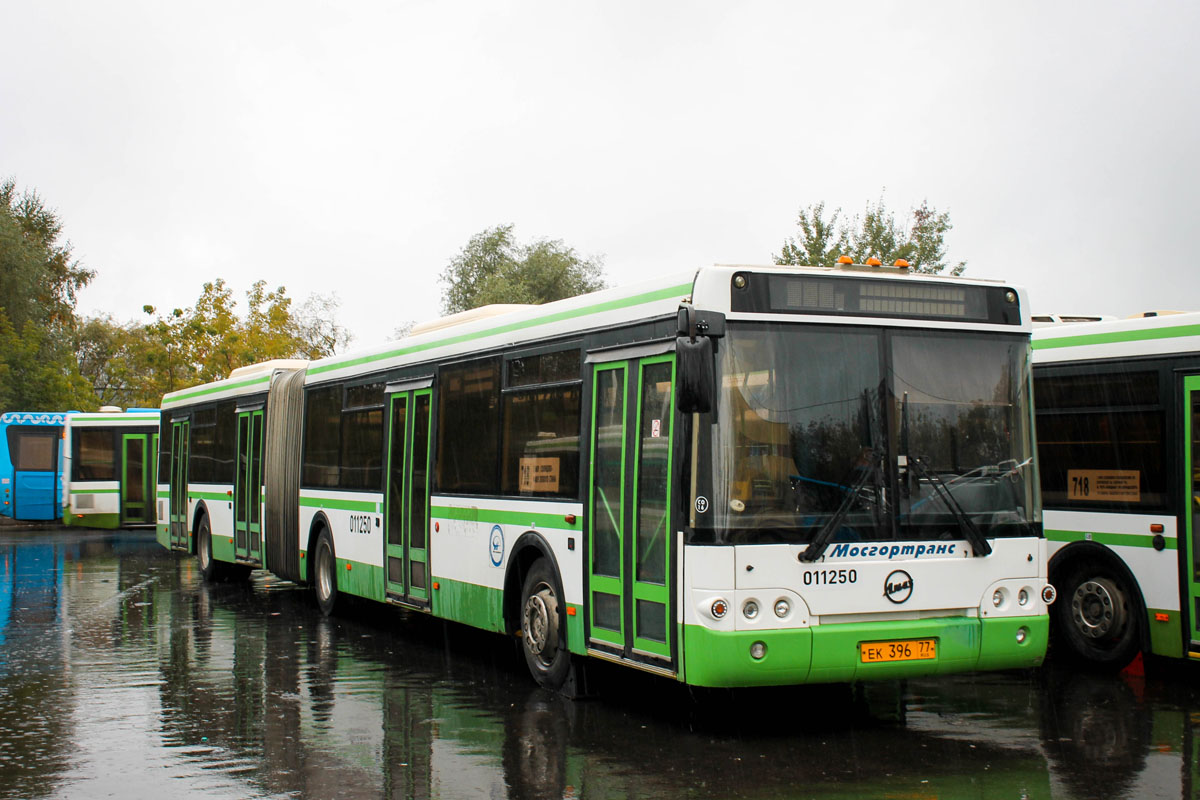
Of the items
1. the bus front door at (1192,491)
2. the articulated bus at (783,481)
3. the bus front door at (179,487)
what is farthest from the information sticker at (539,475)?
the bus front door at (179,487)

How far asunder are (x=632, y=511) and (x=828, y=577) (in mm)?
1533

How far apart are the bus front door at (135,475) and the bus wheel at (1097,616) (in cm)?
2887

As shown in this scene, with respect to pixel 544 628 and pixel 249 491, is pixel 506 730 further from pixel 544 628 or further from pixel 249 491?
pixel 249 491

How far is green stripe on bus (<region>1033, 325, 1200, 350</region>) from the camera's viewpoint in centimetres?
1096

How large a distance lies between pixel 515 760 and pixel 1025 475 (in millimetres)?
4002

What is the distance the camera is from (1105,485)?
1157 cm

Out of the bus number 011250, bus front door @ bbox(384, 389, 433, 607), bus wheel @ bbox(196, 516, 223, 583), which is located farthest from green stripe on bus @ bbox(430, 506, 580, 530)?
bus wheel @ bbox(196, 516, 223, 583)

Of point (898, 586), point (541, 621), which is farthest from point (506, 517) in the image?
point (898, 586)

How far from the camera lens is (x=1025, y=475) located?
9172 mm

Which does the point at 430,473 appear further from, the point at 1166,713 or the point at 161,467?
the point at 161,467

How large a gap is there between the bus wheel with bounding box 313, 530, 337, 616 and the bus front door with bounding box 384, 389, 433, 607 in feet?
7.12

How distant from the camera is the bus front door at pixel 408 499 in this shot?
1352 centimetres

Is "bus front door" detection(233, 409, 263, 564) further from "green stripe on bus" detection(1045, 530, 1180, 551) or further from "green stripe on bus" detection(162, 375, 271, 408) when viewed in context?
"green stripe on bus" detection(1045, 530, 1180, 551)

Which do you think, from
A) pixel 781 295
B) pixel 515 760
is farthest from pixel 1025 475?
pixel 515 760
